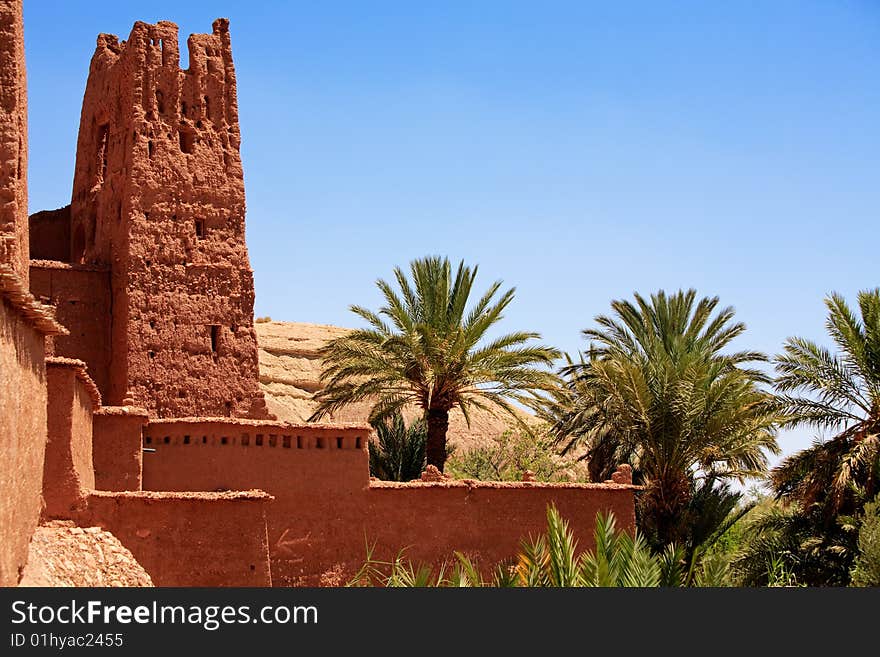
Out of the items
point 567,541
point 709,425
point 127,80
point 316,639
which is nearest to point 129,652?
point 316,639

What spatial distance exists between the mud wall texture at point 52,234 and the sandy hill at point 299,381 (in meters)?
14.8

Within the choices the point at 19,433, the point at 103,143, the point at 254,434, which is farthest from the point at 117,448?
the point at 103,143

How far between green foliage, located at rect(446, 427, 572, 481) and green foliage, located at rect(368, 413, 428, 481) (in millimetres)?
7202

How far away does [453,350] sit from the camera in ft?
94.9

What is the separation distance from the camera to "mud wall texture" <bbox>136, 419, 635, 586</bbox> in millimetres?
22578

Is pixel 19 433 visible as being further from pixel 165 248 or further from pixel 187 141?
pixel 187 141

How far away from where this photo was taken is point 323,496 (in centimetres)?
2306

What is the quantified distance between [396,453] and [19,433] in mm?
15784

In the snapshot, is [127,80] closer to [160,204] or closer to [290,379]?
[160,204]

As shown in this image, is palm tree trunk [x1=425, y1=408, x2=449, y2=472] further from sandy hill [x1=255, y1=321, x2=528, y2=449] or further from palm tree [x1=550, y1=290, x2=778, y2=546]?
sandy hill [x1=255, y1=321, x2=528, y2=449]

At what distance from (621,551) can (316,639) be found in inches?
216

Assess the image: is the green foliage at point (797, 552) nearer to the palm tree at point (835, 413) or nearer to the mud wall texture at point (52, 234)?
the palm tree at point (835, 413)

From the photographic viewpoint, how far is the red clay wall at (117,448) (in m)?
21.2

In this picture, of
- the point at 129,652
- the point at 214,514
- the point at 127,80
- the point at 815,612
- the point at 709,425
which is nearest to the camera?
the point at 129,652
